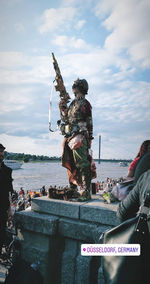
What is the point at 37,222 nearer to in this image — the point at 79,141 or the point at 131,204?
the point at 79,141

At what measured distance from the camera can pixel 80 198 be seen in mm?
3697

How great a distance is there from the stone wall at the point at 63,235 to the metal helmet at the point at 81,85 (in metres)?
2.34

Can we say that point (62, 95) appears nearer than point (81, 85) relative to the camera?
No

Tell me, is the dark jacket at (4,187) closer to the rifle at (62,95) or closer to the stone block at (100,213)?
the stone block at (100,213)

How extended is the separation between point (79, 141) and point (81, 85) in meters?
1.24

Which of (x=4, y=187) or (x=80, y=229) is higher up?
(x=4, y=187)

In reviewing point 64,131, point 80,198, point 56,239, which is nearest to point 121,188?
point 80,198

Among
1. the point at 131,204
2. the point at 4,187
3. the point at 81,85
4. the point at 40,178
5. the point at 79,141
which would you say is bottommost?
the point at 40,178

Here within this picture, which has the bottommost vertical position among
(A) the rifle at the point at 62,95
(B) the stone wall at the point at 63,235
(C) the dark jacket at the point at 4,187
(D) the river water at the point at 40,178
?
(D) the river water at the point at 40,178

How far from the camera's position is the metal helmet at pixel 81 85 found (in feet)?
14.3

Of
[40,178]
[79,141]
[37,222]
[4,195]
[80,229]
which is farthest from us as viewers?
[40,178]

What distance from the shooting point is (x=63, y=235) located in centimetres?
338

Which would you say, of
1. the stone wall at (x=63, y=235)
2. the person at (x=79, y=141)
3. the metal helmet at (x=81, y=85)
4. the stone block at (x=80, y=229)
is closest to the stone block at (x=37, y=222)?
the stone wall at (x=63, y=235)

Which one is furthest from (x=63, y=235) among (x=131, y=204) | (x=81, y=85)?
(x=81, y=85)
